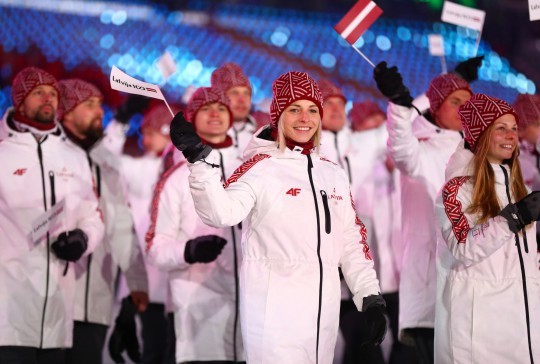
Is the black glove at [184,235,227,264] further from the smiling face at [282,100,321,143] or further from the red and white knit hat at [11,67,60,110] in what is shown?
the red and white knit hat at [11,67,60,110]

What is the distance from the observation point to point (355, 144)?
24.8 feet

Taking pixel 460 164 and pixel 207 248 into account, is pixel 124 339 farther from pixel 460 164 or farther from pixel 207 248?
pixel 460 164

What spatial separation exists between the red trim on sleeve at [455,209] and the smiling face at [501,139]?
0.23m

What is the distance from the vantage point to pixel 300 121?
469cm

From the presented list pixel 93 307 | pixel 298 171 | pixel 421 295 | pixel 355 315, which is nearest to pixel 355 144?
pixel 355 315

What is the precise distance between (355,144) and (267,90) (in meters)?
2.42

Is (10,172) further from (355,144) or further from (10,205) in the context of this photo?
(355,144)

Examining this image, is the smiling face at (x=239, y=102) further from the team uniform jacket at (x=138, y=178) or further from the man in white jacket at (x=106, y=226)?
the team uniform jacket at (x=138, y=178)

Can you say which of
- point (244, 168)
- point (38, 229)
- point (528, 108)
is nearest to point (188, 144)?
point (244, 168)

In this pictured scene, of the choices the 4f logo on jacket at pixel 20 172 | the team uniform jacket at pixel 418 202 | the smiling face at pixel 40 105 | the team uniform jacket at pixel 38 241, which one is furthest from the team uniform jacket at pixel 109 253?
the team uniform jacket at pixel 418 202

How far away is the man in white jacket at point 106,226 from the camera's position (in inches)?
253

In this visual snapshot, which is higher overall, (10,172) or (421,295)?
(10,172)

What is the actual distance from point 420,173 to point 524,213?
5.50 feet

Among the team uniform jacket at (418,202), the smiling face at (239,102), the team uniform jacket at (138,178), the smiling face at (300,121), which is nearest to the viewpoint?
the smiling face at (300,121)
